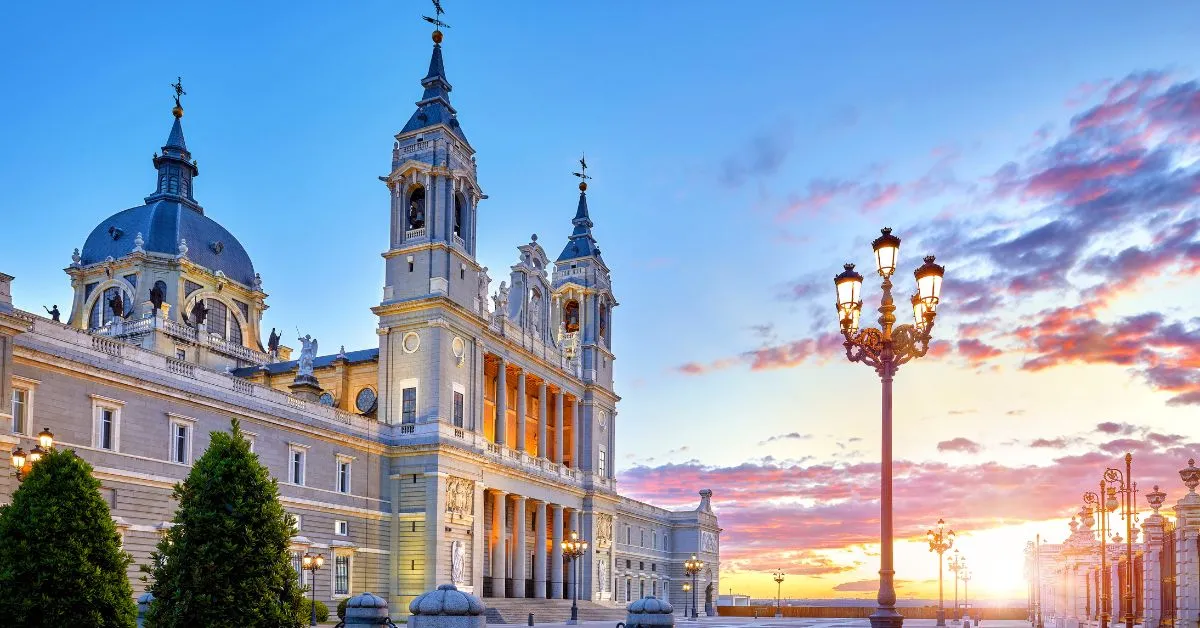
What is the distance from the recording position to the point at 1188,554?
113 ft

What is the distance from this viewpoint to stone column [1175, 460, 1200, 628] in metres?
34.2

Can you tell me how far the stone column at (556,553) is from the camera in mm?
75938

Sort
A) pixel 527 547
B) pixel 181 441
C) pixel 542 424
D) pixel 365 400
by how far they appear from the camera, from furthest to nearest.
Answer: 1. pixel 542 424
2. pixel 527 547
3. pixel 365 400
4. pixel 181 441

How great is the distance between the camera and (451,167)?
212ft

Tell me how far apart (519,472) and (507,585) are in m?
8.52

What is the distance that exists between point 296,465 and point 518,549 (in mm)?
22038

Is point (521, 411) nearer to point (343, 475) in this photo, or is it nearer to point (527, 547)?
point (527, 547)

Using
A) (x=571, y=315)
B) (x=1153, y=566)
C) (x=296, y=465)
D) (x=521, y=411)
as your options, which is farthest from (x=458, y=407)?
(x=1153, y=566)

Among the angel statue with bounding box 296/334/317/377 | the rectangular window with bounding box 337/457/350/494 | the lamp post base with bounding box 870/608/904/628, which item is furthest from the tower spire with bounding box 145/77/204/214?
the lamp post base with bounding box 870/608/904/628

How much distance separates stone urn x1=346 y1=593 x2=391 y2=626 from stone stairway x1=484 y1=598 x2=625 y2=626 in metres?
35.4

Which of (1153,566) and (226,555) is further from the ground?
Result: (226,555)

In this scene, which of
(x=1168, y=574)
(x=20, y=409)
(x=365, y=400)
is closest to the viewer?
(x=20, y=409)

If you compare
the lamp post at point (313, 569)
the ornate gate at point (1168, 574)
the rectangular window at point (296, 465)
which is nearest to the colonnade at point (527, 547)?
the lamp post at point (313, 569)

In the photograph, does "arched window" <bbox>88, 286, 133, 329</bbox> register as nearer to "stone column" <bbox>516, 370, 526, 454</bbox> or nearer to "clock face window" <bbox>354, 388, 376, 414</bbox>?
"clock face window" <bbox>354, 388, 376, 414</bbox>
